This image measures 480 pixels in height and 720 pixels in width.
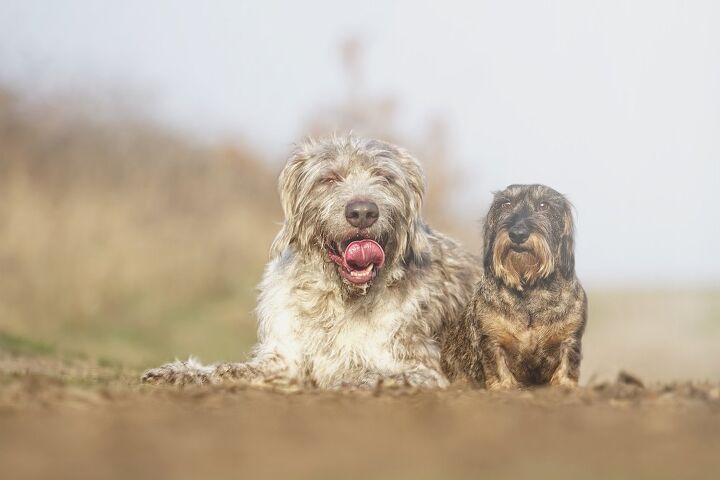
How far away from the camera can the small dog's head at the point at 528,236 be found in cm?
752

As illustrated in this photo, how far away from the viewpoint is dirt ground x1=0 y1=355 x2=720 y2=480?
3875 mm

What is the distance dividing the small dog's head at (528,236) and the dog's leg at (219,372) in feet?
6.52

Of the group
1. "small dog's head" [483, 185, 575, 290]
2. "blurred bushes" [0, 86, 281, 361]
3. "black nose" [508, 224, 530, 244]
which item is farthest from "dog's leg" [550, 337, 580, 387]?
"blurred bushes" [0, 86, 281, 361]

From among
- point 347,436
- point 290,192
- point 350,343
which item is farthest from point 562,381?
point 347,436

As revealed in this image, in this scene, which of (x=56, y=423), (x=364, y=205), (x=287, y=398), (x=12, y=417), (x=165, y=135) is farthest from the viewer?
(x=165, y=135)

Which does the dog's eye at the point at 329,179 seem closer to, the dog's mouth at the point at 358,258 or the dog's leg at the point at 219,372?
the dog's mouth at the point at 358,258

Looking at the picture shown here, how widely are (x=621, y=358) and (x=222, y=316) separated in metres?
8.86

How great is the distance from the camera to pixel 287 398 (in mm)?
6469

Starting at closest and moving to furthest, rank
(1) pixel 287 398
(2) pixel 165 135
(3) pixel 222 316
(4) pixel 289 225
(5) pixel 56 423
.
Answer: (5) pixel 56 423 < (1) pixel 287 398 < (4) pixel 289 225 < (3) pixel 222 316 < (2) pixel 165 135

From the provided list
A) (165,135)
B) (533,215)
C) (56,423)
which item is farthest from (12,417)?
(165,135)

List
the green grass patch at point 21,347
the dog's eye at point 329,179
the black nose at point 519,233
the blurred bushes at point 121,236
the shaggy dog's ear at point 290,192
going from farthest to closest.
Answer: the blurred bushes at point 121,236 → the green grass patch at point 21,347 → the shaggy dog's ear at point 290,192 → the dog's eye at point 329,179 → the black nose at point 519,233

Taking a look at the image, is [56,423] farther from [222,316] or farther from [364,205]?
[222,316]

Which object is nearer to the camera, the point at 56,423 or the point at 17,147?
the point at 56,423

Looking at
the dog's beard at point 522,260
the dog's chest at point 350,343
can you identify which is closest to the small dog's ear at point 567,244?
the dog's beard at point 522,260
